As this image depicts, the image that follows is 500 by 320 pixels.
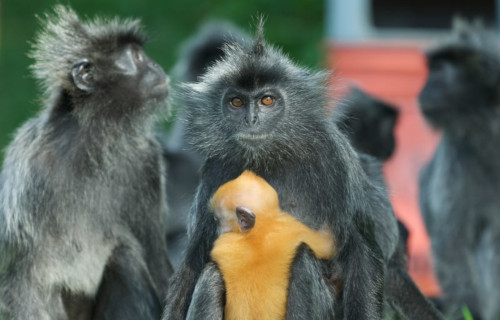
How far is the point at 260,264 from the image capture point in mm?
4914

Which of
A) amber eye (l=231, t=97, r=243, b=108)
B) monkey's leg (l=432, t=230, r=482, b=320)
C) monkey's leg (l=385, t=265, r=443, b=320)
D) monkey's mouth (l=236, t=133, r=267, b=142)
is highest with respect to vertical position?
amber eye (l=231, t=97, r=243, b=108)

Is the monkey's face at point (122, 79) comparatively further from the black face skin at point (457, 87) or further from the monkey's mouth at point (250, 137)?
the black face skin at point (457, 87)

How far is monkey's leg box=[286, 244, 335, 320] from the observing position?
192 inches

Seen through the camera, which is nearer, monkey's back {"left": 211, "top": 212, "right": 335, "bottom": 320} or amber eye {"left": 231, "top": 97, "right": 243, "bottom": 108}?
monkey's back {"left": 211, "top": 212, "right": 335, "bottom": 320}

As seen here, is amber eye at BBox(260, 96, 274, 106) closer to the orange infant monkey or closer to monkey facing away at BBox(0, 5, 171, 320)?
the orange infant monkey

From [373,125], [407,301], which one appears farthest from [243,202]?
[373,125]

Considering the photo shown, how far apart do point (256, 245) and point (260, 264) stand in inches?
3.8

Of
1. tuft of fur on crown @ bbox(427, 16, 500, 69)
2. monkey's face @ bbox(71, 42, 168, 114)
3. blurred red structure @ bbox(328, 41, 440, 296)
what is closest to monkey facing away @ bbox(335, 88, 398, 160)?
tuft of fur on crown @ bbox(427, 16, 500, 69)

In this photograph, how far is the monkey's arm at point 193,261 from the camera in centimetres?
521

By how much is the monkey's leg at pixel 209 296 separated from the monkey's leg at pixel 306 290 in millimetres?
313

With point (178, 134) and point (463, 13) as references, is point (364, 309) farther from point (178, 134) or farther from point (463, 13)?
point (463, 13)

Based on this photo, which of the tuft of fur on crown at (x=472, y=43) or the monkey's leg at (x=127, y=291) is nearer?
the monkey's leg at (x=127, y=291)

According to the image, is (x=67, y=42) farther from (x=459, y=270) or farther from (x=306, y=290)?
(x=459, y=270)

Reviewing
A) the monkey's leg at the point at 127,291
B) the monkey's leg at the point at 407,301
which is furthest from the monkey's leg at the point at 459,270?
the monkey's leg at the point at 127,291
